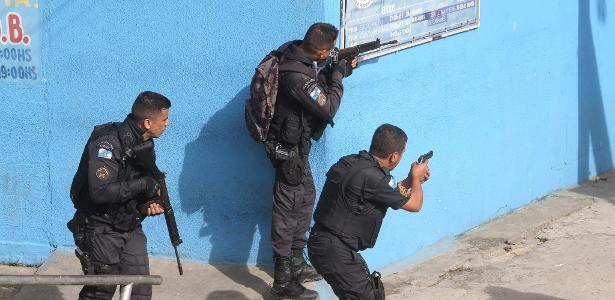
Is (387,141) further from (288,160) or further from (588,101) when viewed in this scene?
(588,101)

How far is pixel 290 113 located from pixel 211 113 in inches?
28.5

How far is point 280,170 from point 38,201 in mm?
1880

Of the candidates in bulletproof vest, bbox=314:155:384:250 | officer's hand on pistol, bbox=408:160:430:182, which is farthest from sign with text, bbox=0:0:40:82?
officer's hand on pistol, bbox=408:160:430:182

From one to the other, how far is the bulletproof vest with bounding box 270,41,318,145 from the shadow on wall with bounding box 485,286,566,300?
1.75m

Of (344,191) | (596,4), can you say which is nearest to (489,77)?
(596,4)

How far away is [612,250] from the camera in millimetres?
7324

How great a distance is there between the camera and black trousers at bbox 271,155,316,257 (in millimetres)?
5941

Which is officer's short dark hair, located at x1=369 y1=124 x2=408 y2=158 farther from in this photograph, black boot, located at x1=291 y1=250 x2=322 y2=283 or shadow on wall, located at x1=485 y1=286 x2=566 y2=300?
shadow on wall, located at x1=485 y1=286 x2=566 y2=300

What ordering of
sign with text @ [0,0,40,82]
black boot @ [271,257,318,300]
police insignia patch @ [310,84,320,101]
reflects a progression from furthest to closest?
1. sign with text @ [0,0,40,82]
2. black boot @ [271,257,318,300]
3. police insignia patch @ [310,84,320,101]

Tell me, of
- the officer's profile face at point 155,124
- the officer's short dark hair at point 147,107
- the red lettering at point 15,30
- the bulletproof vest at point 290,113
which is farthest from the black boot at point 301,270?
the red lettering at point 15,30

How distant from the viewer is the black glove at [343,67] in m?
5.84

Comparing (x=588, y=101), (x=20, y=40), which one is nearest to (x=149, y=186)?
(x=20, y=40)

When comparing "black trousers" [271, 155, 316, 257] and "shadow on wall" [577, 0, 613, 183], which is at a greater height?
"shadow on wall" [577, 0, 613, 183]

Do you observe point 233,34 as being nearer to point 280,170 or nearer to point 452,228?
point 280,170
